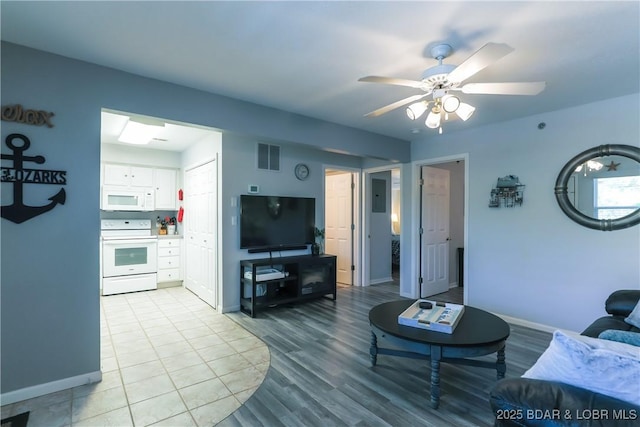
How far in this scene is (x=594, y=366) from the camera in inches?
44.4

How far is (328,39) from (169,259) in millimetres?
4828

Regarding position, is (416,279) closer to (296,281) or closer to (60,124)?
(296,281)

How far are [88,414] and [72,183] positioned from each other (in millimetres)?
1621

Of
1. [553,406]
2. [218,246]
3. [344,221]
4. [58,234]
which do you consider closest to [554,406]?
[553,406]

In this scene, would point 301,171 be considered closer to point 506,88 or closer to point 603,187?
point 506,88

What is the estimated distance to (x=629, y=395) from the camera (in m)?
1.06

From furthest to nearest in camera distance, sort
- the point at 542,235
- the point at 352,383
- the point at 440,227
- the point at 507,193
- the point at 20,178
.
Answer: the point at 440,227 → the point at 507,193 → the point at 542,235 → the point at 352,383 → the point at 20,178

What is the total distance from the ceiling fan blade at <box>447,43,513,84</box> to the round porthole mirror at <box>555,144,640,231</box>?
2.31 meters

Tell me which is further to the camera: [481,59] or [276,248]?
[276,248]

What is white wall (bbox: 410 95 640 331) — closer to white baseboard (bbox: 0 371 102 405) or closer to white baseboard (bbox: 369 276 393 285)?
white baseboard (bbox: 369 276 393 285)

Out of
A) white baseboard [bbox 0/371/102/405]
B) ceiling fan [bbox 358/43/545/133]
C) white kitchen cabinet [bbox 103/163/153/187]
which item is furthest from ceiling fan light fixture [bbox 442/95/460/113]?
white kitchen cabinet [bbox 103/163/153/187]

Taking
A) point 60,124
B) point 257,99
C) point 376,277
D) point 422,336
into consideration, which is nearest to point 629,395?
point 422,336

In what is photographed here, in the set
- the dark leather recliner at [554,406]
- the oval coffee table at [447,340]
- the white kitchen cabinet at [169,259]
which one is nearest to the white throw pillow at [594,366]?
the dark leather recliner at [554,406]

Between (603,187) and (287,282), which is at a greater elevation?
(603,187)
